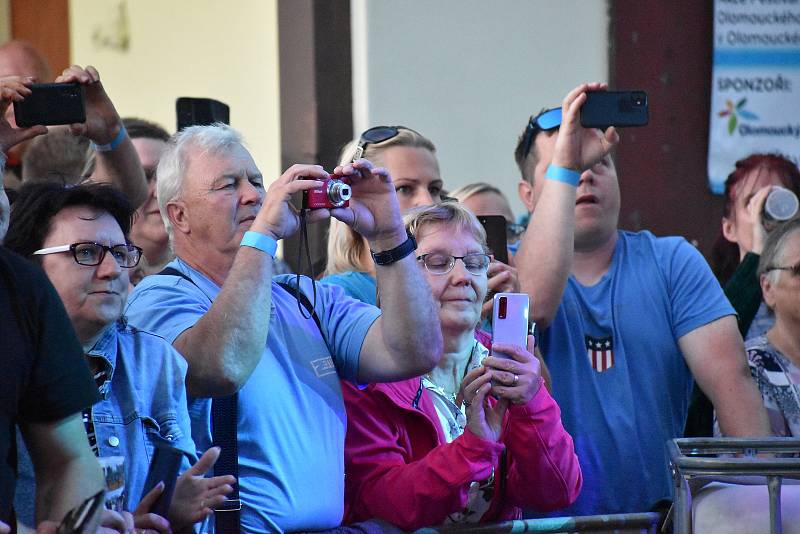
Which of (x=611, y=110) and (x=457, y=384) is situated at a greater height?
(x=611, y=110)

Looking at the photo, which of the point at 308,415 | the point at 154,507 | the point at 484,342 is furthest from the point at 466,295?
the point at 154,507

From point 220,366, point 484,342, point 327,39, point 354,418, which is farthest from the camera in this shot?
point 327,39

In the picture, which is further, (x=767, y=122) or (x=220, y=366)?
(x=767, y=122)

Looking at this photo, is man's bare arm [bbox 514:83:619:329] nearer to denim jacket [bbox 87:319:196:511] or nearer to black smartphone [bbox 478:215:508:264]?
black smartphone [bbox 478:215:508:264]

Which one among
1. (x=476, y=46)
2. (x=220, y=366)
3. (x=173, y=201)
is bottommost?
(x=220, y=366)

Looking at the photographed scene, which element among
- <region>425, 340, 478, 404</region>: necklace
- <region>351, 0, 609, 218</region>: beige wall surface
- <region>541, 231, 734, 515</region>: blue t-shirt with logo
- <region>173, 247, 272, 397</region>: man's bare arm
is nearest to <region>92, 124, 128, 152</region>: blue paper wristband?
<region>173, 247, 272, 397</region>: man's bare arm

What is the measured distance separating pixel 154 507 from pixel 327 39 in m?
3.03

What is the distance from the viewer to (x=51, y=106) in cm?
305

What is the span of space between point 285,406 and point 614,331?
1.23 metres

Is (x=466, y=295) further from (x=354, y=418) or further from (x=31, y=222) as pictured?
(x=31, y=222)

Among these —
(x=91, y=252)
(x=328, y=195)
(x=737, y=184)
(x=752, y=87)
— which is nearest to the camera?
(x=91, y=252)

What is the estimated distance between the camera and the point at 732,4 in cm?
575

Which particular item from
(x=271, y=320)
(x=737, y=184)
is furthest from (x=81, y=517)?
(x=737, y=184)

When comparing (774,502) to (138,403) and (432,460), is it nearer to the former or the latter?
(432,460)
